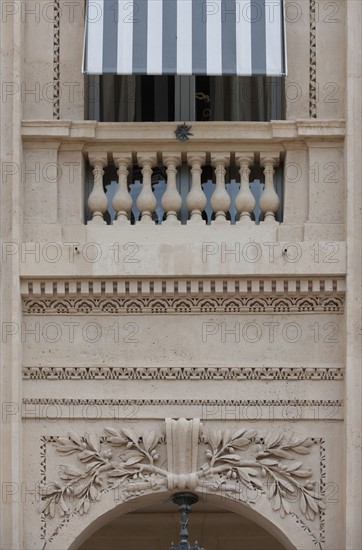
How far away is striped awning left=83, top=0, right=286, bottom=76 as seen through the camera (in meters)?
23.0

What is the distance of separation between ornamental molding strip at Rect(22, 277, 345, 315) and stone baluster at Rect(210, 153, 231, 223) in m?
0.76

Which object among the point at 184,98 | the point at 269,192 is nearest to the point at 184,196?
the point at 269,192

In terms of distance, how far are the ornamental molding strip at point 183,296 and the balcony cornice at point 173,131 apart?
1502mm

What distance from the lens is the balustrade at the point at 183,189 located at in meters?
23.0

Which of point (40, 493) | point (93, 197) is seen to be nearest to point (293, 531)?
point (40, 493)

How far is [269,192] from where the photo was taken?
910 inches

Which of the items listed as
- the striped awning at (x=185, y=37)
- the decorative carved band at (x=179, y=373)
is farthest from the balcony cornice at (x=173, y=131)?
the decorative carved band at (x=179, y=373)

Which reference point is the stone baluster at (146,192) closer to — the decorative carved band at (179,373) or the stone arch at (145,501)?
the decorative carved band at (179,373)

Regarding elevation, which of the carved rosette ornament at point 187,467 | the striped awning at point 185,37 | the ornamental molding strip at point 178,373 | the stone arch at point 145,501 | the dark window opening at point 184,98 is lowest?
the stone arch at point 145,501

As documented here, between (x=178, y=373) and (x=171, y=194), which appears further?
(x=171, y=194)

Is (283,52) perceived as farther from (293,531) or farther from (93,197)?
(293,531)

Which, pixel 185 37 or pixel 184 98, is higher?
pixel 185 37

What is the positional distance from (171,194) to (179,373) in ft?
6.16

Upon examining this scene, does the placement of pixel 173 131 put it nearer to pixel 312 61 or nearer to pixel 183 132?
pixel 183 132
